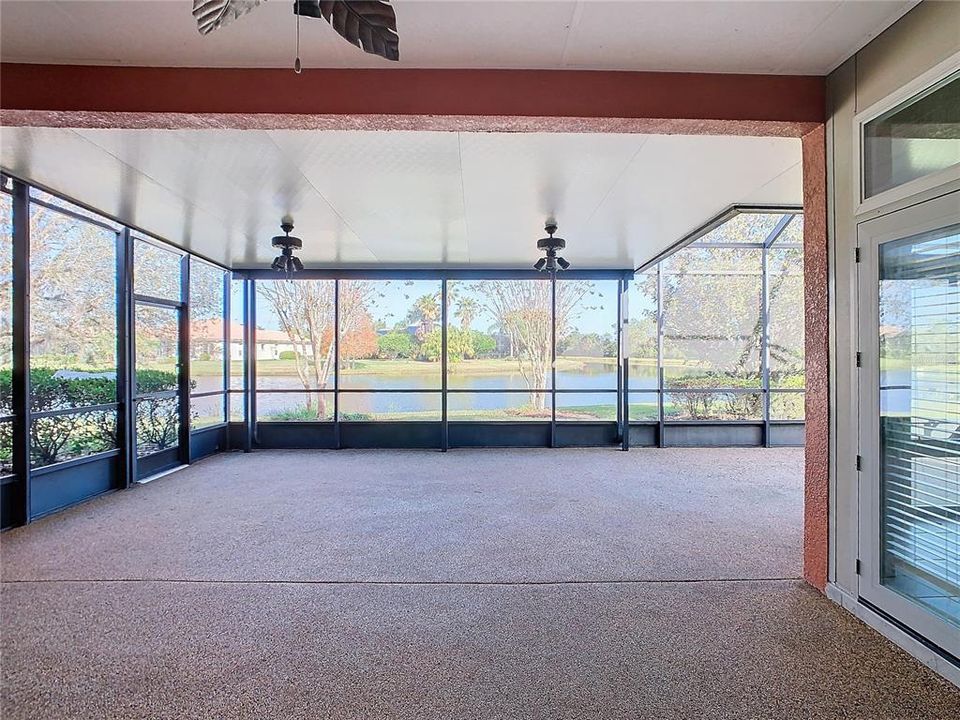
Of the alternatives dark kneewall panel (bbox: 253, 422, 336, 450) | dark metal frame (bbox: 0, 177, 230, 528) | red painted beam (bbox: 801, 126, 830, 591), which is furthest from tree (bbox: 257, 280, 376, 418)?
red painted beam (bbox: 801, 126, 830, 591)

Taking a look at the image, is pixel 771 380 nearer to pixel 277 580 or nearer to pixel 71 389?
pixel 277 580

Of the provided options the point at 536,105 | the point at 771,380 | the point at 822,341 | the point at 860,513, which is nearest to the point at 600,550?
the point at 860,513

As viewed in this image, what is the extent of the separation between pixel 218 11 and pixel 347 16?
0.37 m

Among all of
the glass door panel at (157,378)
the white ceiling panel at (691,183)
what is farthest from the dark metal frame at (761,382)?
the glass door panel at (157,378)

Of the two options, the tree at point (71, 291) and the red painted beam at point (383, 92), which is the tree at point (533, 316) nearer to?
the tree at point (71, 291)

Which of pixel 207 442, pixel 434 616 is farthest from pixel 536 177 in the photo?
pixel 207 442

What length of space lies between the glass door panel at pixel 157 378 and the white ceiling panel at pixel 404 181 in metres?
1.01

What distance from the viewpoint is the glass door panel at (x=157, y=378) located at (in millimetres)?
5840

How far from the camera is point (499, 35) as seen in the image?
2393 mm

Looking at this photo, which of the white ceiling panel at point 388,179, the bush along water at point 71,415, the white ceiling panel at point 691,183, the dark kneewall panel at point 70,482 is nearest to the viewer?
the white ceiling panel at point 388,179

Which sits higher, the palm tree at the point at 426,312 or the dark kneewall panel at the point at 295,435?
the palm tree at the point at 426,312

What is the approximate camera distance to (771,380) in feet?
26.7

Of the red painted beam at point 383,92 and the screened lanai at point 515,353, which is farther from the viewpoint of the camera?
the screened lanai at point 515,353

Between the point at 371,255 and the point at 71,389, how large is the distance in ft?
11.9
